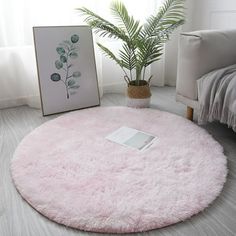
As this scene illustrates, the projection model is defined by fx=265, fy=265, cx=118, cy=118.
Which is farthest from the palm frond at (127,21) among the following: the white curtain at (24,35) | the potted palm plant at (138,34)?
the white curtain at (24,35)

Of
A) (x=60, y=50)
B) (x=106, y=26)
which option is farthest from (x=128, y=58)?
(x=60, y=50)

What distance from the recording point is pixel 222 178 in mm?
1297

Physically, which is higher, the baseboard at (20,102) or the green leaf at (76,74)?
the green leaf at (76,74)

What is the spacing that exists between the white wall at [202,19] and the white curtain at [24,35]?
711mm

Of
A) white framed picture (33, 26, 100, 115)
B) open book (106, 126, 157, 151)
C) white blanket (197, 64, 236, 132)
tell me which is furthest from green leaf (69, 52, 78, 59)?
white blanket (197, 64, 236, 132)

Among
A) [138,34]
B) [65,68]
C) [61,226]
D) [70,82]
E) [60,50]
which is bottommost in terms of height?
[61,226]

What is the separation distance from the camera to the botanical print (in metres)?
2.16

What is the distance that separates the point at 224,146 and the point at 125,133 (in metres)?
0.63

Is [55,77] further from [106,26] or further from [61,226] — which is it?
[61,226]

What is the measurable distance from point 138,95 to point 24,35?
1.07m

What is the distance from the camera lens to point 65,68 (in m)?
2.19

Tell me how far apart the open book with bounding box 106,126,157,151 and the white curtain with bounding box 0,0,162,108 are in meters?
0.93

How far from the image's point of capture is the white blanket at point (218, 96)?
5.07 feet

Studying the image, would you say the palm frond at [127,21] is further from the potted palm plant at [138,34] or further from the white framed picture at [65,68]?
the white framed picture at [65,68]
